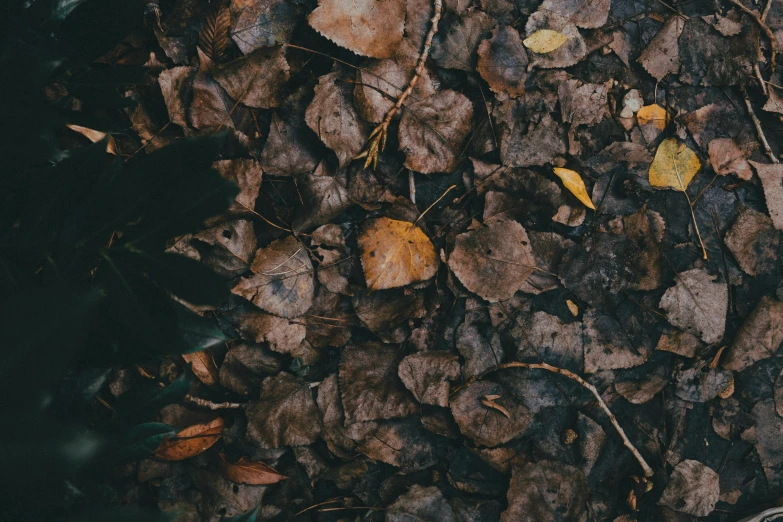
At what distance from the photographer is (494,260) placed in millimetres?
1852

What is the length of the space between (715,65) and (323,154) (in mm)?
1625

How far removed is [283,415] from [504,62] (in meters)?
1.56

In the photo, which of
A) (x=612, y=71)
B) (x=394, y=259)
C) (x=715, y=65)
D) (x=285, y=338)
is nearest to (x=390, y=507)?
(x=285, y=338)

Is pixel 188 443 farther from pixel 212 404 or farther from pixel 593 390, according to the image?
pixel 593 390

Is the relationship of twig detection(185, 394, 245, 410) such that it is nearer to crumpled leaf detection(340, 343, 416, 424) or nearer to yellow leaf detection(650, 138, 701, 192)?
crumpled leaf detection(340, 343, 416, 424)

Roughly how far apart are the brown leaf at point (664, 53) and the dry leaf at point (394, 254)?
45.9 inches

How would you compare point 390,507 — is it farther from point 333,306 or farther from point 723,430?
point 723,430

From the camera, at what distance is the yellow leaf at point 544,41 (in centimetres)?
195

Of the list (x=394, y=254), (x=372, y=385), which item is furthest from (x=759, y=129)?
(x=372, y=385)

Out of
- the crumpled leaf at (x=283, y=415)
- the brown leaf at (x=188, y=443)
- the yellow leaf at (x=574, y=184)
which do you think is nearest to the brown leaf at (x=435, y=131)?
the yellow leaf at (x=574, y=184)

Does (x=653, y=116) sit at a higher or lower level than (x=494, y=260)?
higher

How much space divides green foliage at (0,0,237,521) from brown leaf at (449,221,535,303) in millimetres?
971

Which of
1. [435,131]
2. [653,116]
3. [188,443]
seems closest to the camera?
[188,443]

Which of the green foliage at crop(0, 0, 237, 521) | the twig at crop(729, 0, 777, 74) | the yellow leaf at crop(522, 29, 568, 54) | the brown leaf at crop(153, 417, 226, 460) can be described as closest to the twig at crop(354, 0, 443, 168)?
the yellow leaf at crop(522, 29, 568, 54)
